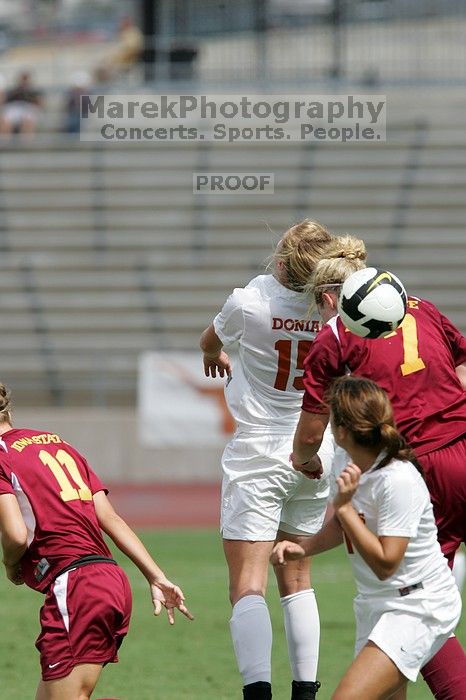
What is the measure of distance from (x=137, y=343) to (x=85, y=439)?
2.45 meters

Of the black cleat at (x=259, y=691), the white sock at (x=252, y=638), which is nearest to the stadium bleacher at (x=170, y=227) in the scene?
the white sock at (x=252, y=638)

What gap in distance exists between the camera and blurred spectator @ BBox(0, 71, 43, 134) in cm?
2125

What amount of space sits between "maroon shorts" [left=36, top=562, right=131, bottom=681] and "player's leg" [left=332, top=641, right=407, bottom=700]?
830mm

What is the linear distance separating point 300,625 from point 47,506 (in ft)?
4.77

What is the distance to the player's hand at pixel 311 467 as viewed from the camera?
15.4 ft

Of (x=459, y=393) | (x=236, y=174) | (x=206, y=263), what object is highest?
(x=459, y=393)

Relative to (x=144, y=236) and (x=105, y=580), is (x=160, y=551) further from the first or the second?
(x=144, y=236)

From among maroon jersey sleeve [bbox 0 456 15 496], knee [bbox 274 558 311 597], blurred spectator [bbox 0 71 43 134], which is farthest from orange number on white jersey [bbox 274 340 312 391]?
blurred spectator [bbox 0 71 43 134]

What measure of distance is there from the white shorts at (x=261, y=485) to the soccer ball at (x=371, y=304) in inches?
39.7

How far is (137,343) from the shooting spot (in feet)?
61.1

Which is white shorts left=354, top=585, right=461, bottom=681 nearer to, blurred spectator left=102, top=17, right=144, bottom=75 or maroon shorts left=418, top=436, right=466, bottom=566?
maroon shorts left=418, top=436, right=466, bottom=566

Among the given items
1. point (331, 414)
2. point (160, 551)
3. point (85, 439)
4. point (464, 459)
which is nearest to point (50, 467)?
point (331, 414)

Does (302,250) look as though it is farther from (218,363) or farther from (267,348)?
(218,363)

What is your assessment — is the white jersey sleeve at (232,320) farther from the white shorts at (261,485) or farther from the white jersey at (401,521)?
the white jersey at (401,521)
